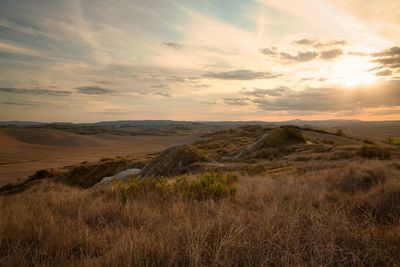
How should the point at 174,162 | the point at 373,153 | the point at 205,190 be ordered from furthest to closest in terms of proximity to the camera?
1. the point at 174,162
2. the point at 373,153
3. the point at 205,190

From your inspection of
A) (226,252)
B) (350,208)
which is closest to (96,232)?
(226,252)

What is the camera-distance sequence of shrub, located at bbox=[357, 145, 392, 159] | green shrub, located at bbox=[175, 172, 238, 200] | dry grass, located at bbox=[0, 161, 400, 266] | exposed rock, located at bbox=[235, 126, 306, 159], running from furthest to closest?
exposed rock, located at bbox=[235, 126, 306, 159] → shrub, located at bbox=[357, 145, 392, 159] → green shrub, located at bbox=[175, 172, 238, 200] → dry grass, located at bbox=[0, 161, 400, 266]

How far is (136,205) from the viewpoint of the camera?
19.6ft

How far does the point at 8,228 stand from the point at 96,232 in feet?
4.39

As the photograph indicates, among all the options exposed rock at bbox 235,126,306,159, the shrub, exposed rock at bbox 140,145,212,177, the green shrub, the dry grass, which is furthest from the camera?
exposed rock at bbox 235,126,306,159

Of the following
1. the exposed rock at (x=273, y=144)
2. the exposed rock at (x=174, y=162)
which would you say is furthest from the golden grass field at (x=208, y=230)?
the exposed rock at (x=273, y=144)

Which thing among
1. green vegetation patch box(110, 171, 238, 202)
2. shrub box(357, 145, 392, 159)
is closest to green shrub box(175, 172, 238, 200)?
green vegetation patch box(110, 171, 238, 202)

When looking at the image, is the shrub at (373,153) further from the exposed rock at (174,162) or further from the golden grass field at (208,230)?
the golden grass field at (208,230)

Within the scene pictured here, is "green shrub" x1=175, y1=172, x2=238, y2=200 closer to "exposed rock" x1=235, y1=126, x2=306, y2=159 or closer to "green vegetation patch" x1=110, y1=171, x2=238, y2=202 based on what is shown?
"green vegetation patch" x1=110, y1=171, x2=238, y2=202

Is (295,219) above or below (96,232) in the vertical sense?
above

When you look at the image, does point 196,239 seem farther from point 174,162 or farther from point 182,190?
point 174,162

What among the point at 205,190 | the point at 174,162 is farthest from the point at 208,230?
the point at 174,162

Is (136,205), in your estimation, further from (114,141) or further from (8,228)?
(114,141)

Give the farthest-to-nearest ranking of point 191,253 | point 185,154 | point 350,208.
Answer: point 185,154 → point 350,208 → point 191,253
